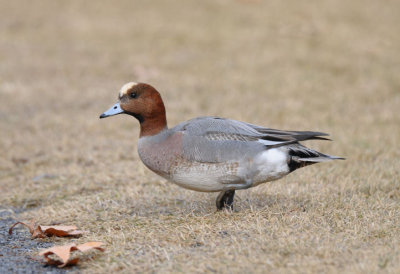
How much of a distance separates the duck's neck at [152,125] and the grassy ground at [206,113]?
0.64 metres

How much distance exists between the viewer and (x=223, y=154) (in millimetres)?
3973

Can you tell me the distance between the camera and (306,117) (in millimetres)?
8328

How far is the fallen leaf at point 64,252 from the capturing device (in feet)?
10.8

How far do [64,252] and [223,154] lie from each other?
1275 millimetres

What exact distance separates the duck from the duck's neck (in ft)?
0.04

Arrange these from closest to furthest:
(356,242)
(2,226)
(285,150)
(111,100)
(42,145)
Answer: (356,242), (285,150), (2,226), (42,145), (111,100)

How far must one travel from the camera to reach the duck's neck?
13.8ft

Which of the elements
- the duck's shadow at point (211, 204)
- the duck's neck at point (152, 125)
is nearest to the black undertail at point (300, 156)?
the duck's shadow at point (211, 204)

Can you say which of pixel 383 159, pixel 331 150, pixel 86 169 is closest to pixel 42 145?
pixel 86 169

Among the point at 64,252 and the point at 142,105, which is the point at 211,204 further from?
the point at 64,252

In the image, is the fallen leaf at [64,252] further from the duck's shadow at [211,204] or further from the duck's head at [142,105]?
the duck's head at [142,105]

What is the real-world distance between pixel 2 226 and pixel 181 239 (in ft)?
5.59

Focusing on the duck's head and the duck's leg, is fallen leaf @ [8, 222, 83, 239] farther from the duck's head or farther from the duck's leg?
the duck's leg

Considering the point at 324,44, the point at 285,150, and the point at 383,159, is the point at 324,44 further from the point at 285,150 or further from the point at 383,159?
the point at 285,150
